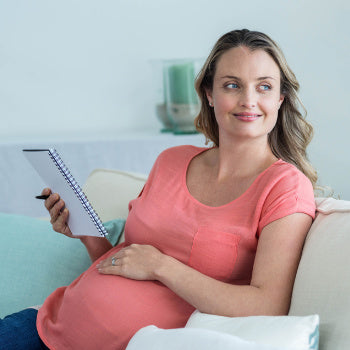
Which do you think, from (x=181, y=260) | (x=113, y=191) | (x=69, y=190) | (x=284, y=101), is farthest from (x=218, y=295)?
(x=113, y=191)

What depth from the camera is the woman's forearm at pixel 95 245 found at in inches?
62.8

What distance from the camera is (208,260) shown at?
130 cm

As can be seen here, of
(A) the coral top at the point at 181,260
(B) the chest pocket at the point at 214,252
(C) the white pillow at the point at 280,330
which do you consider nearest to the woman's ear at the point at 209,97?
(A) the coral top at the point at 181,260

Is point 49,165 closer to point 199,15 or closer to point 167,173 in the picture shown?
point 167,173

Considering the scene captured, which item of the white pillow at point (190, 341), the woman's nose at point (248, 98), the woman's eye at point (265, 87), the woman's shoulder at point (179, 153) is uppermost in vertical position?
the woman's eye at point (265, 87)

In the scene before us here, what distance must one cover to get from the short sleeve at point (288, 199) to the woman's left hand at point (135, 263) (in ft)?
0.83

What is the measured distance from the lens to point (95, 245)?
1.60 meters

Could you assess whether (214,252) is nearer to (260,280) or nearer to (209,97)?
(260,280)

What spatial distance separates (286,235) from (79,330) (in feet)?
1.74

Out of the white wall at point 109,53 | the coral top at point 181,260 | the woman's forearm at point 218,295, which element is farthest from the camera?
the white wall at point 109,53

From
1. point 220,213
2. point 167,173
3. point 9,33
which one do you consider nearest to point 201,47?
point 9,33

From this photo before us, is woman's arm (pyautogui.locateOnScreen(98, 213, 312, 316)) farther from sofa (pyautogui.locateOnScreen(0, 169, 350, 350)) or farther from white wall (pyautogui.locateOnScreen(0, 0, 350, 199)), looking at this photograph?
white wall (pyautogui.locateOnScreen(0, 0, 350, 199))

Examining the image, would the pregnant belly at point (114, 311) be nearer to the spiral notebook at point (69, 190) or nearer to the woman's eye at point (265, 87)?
the spiral notebook at point (69, 190)

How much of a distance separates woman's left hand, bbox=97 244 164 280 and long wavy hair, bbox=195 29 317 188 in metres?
0.45
